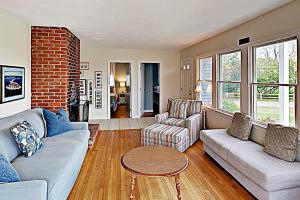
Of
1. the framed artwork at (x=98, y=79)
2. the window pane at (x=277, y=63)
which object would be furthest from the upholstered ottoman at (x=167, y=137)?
the framed artwork at (x=98, y=79)

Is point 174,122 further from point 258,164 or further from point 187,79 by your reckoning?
point 187,79

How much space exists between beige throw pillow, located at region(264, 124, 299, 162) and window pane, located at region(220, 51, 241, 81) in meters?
1.76

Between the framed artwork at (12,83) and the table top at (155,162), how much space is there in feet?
6.82

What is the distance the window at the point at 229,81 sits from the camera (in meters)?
4.44

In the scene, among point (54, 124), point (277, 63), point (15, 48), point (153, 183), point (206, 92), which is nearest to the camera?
point (153, 183)

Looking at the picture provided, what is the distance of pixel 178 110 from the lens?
17.0 ft

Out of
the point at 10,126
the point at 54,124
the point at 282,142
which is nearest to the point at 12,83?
the point at 54,124

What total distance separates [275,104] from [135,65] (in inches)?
199

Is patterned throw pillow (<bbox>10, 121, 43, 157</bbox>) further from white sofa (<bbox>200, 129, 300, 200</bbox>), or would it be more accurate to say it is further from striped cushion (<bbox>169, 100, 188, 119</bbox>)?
striped cushion (<bbox>169, 100, 188, 119</bbox>)

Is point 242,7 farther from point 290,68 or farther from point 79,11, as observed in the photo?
point 79,11

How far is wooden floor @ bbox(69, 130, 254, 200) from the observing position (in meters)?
→ 2.69

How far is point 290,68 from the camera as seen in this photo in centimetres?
311

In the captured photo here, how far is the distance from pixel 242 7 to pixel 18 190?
326cm

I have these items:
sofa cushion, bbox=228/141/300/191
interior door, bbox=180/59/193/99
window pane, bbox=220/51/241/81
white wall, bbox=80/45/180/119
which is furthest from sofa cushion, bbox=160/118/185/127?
white wall, bbox=80/45/180/119
